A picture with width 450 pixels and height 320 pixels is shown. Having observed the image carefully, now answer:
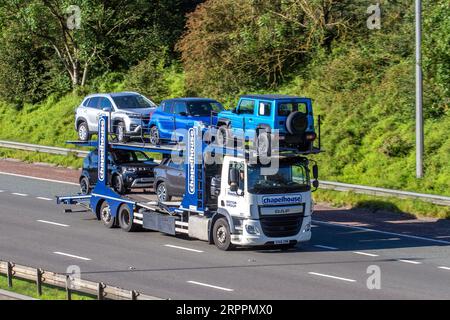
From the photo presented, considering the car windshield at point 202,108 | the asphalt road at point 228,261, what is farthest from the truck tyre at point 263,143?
the car windshield at point 202,108

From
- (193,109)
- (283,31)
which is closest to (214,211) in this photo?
(193,109)

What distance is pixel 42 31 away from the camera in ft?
156

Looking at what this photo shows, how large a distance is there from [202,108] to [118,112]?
452cm

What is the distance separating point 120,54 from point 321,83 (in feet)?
39.9

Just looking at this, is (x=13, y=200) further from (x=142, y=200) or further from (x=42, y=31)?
(x=42, y=31)

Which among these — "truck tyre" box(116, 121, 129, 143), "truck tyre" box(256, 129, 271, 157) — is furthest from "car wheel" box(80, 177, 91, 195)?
"truck tyre" box(256, 129, 271, 157)

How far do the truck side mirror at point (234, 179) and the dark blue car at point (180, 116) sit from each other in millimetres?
4898

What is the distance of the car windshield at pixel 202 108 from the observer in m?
29.5

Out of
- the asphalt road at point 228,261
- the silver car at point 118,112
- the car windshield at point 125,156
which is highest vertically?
the silver car at point 118,112

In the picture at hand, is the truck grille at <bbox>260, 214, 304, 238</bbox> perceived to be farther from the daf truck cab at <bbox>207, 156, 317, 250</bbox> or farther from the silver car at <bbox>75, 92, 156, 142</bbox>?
the silver car at <bbox>75, 92, 156, 142</bbox>

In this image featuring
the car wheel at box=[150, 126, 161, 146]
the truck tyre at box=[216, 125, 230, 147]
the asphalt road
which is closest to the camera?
the asphalt road

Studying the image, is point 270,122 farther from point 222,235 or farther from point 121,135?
point 121,135

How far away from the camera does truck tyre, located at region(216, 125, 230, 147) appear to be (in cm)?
2514

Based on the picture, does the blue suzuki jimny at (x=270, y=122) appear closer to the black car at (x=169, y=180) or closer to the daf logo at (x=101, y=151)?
the black car at (x=169, y=180)
